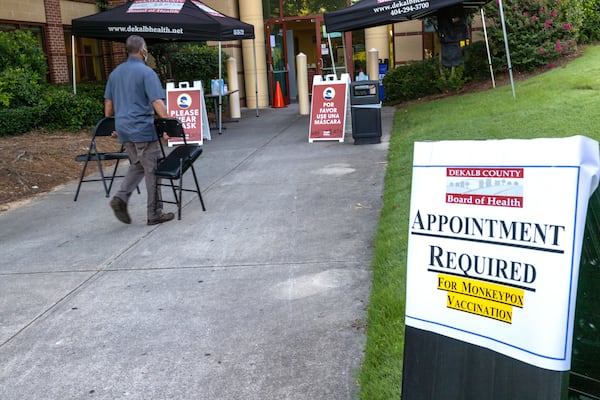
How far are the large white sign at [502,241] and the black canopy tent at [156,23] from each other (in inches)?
435

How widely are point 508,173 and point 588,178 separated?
0.75 ft

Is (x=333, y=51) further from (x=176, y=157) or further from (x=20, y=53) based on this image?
(x=176, y=157)

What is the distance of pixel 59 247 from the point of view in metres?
6.13

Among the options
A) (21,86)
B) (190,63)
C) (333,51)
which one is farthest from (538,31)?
(21,86)

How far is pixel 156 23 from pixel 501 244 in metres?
11.4

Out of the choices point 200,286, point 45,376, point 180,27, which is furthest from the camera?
point 180,27

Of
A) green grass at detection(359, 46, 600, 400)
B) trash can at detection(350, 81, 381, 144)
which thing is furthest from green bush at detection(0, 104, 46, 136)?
green grass at detection(359, 46, 600, 400)

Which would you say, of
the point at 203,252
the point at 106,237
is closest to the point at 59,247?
the point at 106,237

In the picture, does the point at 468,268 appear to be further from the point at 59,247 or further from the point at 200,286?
the point at 59,247

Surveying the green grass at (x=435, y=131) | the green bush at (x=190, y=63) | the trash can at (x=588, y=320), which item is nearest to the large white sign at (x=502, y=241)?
the trash can at (x=588, y=320)

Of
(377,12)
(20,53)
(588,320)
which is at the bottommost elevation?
(588,320)

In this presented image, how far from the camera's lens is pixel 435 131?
393 inches

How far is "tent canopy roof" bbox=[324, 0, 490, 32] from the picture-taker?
11422 millimetres

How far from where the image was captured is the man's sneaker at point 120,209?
258 inches
